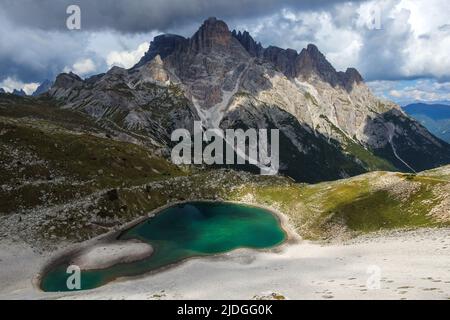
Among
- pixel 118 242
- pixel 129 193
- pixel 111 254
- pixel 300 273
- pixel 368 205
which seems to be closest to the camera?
pixel 300 273

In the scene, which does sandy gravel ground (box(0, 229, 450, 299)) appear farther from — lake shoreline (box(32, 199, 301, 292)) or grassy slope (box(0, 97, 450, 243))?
grassy slope (box(0, 97, 450, 243))

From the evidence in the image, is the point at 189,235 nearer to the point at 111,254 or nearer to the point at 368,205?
the point at 111,254

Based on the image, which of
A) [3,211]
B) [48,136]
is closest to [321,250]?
Result: [3,211]

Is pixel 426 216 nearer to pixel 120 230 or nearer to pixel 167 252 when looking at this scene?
pixel 167 252

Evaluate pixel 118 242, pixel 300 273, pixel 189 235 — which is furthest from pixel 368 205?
pixel 118 242

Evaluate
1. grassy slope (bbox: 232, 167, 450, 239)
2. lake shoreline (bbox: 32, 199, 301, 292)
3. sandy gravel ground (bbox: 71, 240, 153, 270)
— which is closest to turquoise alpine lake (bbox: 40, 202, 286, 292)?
lake shoreline (bbox: 32, 199, 301, 292)

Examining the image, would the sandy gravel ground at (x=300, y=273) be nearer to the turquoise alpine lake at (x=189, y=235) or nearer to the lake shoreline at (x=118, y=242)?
the lake shoreline at (x=118, y=242)
